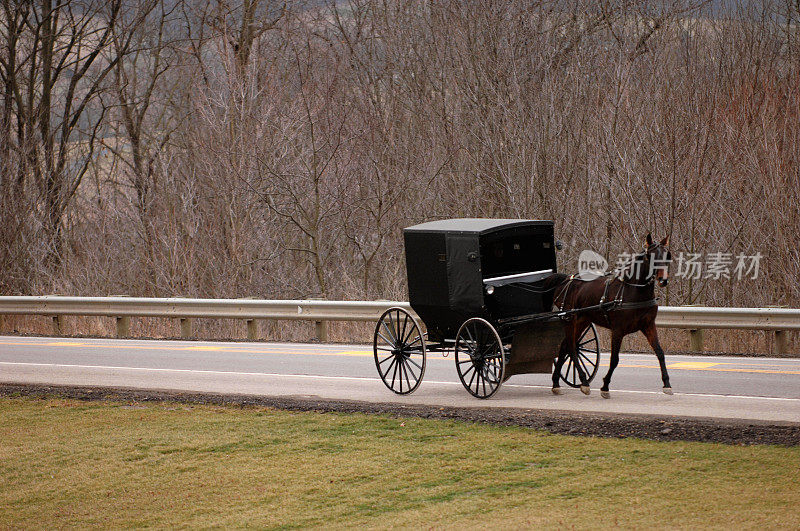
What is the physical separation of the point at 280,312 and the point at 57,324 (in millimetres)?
6688

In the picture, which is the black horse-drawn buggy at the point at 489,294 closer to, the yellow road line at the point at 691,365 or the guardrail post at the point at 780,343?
the yellow road line at the point at 691,365

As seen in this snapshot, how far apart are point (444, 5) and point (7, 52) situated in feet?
55.4

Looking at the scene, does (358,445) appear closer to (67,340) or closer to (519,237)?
(519,237)

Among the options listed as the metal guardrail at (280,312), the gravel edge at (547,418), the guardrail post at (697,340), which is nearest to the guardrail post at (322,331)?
the metal guardrail at (280,312)

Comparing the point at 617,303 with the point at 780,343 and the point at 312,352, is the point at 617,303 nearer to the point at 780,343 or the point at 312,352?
the point at 780,343

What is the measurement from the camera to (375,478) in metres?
9.04

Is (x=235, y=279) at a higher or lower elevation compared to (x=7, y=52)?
lower

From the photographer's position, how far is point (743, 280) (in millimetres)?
21891

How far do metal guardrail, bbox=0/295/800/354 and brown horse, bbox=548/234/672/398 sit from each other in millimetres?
4934

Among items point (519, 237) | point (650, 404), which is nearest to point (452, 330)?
point (519, 237)

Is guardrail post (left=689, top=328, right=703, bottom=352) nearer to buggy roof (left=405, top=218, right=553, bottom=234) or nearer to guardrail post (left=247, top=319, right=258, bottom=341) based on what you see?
buggy roof (left=405, top=218, right=553, bottom=234)

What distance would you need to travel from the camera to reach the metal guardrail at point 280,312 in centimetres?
1712

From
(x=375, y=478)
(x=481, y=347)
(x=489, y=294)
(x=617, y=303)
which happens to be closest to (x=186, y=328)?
(x=481, y=347)

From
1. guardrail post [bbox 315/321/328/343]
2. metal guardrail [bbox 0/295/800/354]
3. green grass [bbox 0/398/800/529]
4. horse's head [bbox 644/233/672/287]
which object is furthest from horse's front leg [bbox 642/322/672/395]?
guardrail post [bbox 315/321/328/343]
